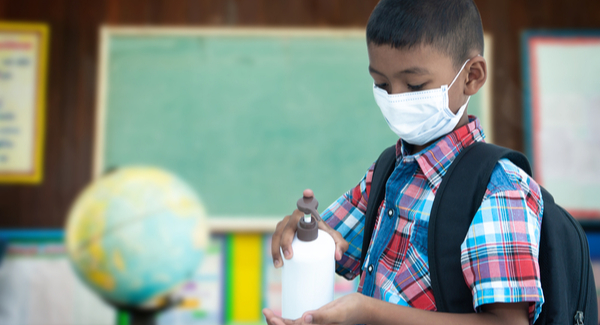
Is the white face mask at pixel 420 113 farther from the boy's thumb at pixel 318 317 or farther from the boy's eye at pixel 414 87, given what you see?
the boy's thumb at pixel 318 317

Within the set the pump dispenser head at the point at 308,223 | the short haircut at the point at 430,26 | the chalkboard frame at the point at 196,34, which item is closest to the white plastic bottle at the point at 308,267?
the pump dispenser head at the point at 308,223

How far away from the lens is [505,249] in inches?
19.2

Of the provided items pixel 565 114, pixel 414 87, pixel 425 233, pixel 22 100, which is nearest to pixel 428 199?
pixel 425 233

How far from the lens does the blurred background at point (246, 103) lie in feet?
6.36

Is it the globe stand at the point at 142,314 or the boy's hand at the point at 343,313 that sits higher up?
the boy's hand at the point at 343,313

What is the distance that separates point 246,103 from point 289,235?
4.73 ft

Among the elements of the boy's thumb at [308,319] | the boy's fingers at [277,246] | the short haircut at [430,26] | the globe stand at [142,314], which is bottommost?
the globe stand at [142,314]

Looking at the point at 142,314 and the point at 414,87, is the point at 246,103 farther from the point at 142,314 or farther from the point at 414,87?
the point at 414,87

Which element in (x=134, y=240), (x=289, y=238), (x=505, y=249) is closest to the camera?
(x=505, y=249)

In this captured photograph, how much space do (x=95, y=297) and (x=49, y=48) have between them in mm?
1116

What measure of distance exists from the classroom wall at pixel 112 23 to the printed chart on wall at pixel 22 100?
41mm

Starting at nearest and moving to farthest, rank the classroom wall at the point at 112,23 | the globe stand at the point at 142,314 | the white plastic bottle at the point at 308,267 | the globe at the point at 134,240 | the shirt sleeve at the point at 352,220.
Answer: the white plastic bottle at the point at 308,267, the shirt sleeve at the point at 352,220, the globe at the point at 134,240, the globe stand at the point at 142,314, the classroom wall at the point at 112,23

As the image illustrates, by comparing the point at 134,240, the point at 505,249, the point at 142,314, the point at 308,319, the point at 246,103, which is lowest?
the point at 142,314

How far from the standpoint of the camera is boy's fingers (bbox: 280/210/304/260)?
588 mm
